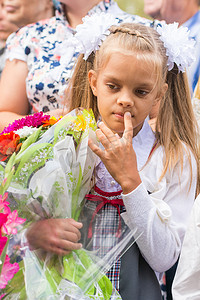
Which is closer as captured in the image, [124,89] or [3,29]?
[124,89]

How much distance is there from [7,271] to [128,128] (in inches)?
19.9

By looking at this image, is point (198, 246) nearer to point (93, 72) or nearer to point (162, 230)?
point (162, 230)

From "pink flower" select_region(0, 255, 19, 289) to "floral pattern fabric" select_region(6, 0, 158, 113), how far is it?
3.43 ft

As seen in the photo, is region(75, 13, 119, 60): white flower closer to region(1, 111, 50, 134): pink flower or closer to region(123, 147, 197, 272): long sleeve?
region(1, 111, 50, 134): pink flower

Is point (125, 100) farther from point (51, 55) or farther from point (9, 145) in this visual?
point (51, 55)

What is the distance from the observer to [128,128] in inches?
48.1

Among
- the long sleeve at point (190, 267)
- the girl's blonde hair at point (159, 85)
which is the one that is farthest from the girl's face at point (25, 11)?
the long sleeve at point (190, 267)

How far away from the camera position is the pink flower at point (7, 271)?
89 cm

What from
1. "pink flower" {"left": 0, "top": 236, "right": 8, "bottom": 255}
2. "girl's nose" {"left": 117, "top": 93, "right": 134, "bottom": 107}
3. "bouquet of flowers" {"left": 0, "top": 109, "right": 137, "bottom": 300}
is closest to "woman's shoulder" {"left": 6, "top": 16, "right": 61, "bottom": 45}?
"girl's nose" {"left": 117, "top": 93, "right": 134, "bottom": 107}

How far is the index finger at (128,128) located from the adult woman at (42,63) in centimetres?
64

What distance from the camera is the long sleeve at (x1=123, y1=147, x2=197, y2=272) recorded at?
1.21 m

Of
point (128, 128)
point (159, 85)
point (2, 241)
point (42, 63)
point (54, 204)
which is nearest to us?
point (2, 241)

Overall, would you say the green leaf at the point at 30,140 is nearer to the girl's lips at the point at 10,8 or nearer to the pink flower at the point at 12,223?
the pink flower at the point at 12,223

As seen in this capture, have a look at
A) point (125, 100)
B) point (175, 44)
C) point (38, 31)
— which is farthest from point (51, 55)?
point (125, 100)
